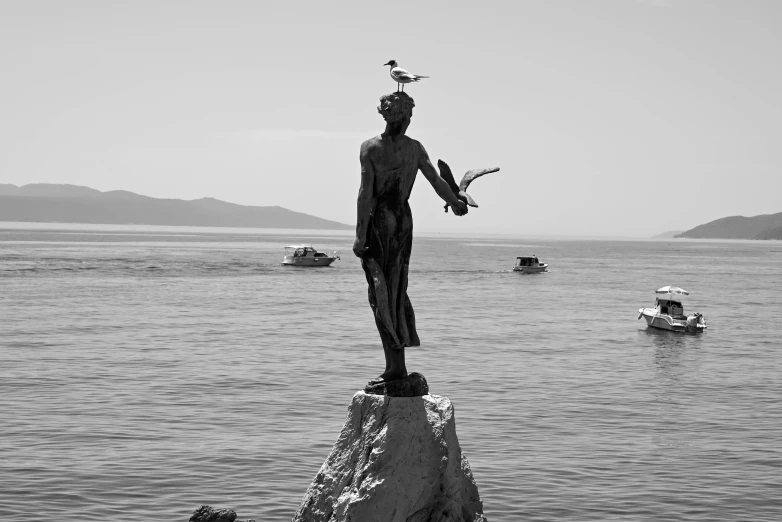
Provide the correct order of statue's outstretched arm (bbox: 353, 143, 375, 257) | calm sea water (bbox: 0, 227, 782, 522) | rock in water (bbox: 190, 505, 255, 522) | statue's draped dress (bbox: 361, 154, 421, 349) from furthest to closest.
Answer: calm sea water (bbox: 0, 227, 782, 522) → rock in water (bbox: 190, 505, 255, 522) → statue's draped dress (bbox: 361, 154, 421, 349) → statue's outstretched arm (bbox: 353, 143, 375, 257)

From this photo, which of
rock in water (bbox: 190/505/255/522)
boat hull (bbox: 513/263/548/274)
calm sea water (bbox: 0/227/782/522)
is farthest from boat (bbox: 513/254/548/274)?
rock in water (bbox: 190/505/255/522)

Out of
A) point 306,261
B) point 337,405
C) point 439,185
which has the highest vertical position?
point 439,185

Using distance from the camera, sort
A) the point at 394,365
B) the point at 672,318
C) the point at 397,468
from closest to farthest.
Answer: the point at 397,468 < the point at 394,365 < the point at 672,318

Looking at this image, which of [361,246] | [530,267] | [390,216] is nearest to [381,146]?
[390,216]

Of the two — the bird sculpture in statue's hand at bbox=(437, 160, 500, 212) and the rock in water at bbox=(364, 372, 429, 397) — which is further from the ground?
the bird sculpture in statue's hand at bbox=(437, 160, 500, 212)

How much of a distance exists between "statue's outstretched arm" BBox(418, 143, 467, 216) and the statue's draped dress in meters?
0.13

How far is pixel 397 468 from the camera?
35.3ft

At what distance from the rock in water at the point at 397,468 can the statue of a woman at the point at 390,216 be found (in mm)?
518

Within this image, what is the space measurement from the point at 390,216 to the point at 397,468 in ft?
8.96

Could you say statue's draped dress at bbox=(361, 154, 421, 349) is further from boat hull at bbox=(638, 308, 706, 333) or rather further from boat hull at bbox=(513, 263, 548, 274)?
boat hull at bbox=(513, 263, 548, 274)

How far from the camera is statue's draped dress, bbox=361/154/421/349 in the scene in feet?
36.5

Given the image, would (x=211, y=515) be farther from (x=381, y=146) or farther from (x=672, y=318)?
(x=672, y=318)

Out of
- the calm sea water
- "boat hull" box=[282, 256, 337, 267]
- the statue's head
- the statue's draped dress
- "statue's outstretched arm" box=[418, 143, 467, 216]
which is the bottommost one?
the calm sea water

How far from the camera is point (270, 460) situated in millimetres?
21484
